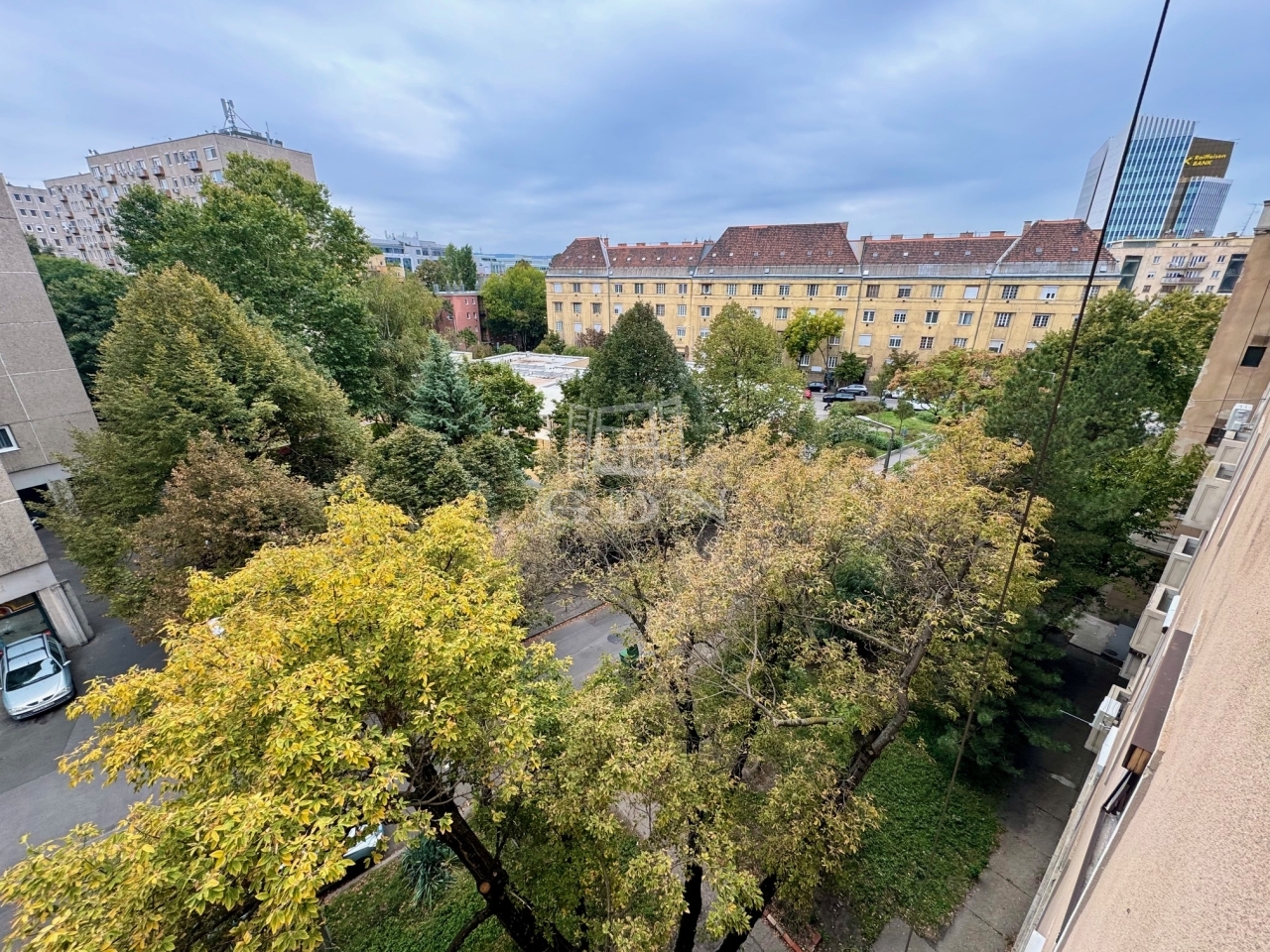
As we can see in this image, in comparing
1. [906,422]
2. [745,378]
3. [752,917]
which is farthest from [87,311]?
[906,422]

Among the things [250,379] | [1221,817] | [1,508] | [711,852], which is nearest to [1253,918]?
[1221,817]

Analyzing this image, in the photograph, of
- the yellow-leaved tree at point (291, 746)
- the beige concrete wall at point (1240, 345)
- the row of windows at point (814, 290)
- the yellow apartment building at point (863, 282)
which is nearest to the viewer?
the yellow-leaved tree at point (291, 746)

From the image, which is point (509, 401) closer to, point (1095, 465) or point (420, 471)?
point (420, 471)

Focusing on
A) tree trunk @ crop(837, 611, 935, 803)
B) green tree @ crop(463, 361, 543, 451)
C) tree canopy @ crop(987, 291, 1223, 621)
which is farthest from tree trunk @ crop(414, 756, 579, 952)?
green tree @ crop(463, 361, 543, 451)

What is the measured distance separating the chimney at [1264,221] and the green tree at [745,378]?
48.1ft

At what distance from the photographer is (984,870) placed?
1109cm

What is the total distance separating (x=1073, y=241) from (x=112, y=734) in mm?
54921

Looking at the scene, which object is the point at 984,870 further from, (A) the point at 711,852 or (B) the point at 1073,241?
(B) the point at 1073,241

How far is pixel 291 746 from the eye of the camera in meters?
5.04

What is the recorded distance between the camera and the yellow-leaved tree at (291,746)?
4.33 metres

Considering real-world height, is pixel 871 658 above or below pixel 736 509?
below

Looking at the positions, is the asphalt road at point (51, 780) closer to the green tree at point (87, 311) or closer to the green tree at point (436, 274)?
the green tree at point (87, 311)

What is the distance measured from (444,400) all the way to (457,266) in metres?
65.2

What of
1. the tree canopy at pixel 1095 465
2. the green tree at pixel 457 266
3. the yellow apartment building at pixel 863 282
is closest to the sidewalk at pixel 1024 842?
the tree canopy at pixel 1095 465
